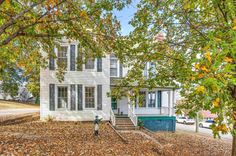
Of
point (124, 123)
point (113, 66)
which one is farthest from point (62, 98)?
point (124, 123)

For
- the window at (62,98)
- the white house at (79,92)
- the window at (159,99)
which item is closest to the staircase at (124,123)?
the white house at (79,92)

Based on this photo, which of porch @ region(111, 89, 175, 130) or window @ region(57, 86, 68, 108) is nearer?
window @ region(57, 86, 68, 108)

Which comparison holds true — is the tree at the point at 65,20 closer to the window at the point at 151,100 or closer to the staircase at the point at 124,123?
the staircase at the point at 124,123

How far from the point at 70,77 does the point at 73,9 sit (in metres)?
9.03

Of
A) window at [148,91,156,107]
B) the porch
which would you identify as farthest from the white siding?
window at [148,91,156,107]

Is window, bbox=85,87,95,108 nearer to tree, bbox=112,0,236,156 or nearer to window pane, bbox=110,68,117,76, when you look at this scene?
window pane, bbox=110,68,117,76

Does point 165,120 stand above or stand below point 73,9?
below

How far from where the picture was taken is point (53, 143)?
8.78m

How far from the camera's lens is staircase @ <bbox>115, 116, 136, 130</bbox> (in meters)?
14.7

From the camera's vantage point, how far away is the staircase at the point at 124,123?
14.7m

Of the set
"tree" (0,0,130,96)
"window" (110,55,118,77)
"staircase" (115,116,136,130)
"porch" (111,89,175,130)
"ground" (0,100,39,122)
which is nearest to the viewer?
"tree" (0,0,130,96)

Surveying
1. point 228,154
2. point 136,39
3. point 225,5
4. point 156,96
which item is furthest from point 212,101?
point 156,96

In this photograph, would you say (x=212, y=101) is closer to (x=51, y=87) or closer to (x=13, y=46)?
(x=13, y=46)

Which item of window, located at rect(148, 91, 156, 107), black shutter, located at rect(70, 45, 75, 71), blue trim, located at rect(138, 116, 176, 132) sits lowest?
blue trim, located at rect(138, 116, 176, 132)
